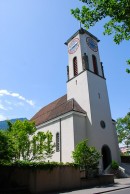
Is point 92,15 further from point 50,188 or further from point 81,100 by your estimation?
point 81,100

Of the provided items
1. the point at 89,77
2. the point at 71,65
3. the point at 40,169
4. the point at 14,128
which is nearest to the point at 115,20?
the point at 40,169

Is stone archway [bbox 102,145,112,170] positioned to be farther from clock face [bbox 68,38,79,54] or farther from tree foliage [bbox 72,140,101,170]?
clock face [bbox 68,38,79,54]

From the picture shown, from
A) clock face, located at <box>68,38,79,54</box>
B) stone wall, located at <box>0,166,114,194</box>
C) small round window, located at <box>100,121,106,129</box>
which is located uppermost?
clock face, located at <box>68,38,79,54</box>

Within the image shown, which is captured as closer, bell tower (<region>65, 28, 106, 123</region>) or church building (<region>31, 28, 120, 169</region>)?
church building (<region>31, 28, 120, 169</region>)

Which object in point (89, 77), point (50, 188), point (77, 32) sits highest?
point (77, 32)

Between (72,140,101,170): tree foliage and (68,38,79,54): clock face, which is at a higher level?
(68,38,79,54): clock face

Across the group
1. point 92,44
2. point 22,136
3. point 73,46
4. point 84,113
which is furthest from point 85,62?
point 22,136

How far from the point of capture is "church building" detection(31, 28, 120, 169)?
2767 centimetres

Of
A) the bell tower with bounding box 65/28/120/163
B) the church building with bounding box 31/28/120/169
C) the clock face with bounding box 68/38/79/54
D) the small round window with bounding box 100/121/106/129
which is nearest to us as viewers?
the church building with bounding box 31/28/120/169

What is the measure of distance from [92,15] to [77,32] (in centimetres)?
2587

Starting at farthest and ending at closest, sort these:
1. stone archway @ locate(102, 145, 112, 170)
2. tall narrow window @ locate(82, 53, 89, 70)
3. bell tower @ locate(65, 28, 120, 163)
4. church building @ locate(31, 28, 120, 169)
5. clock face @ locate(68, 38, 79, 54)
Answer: clock face @ locate(68, 38, 79, 54) → tall narrow window @ locate(82, 53, 89, 70) → stone archway @ locate(102, 145, 112, 170) → bell tower @ locate(65, 28, 120, 163) → church building @ locate(31, 28, 120, 169)

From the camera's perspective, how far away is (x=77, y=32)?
36844 millimetres

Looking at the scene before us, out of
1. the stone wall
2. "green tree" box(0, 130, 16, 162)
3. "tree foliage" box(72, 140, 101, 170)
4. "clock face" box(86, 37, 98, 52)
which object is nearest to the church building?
"clock face" box(86, 37, 98, 52)

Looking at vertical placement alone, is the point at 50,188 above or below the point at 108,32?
below
